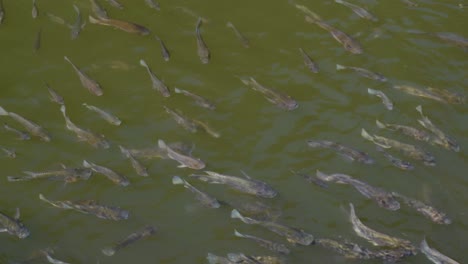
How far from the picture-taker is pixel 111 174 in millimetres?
10125

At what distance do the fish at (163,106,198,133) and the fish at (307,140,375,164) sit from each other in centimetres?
230

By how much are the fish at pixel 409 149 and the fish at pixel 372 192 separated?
45.3 inches

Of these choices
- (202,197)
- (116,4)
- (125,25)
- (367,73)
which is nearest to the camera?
(202,197)

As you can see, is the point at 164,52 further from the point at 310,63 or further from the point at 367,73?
the point at 367,73

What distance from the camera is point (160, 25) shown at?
44.6 feet

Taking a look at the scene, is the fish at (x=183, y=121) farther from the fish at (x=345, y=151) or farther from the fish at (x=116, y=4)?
the fish at (x=116, y=4)

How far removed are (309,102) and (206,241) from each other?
4.06m

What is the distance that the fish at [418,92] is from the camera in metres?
12.1

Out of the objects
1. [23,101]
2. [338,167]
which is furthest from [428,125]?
[23,101]

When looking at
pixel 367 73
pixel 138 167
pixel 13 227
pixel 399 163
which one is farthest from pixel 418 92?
pixel 13 227

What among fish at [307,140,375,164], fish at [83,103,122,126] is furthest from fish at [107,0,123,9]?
fish at [307,140,375,164]

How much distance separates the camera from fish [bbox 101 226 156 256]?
30.3 ft

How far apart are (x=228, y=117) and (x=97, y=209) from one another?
339 centimetres

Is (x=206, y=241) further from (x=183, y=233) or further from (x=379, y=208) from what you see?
(x=379, y=208)
